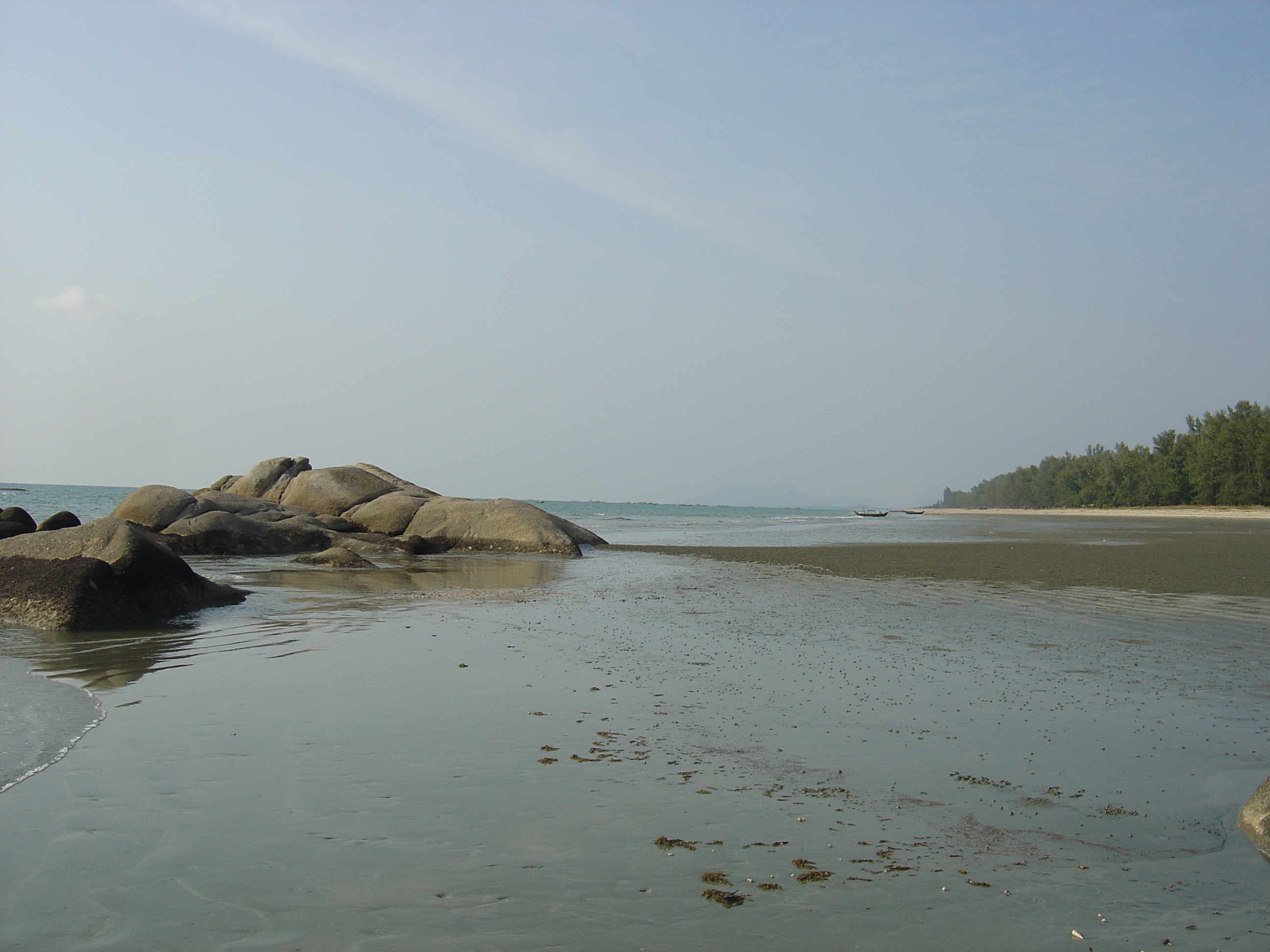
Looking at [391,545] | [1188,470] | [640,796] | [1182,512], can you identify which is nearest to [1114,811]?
[640,796]

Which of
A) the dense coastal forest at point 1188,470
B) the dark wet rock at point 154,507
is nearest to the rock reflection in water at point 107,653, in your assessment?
the dark wet rock at point 154,507

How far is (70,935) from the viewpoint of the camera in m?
3.31

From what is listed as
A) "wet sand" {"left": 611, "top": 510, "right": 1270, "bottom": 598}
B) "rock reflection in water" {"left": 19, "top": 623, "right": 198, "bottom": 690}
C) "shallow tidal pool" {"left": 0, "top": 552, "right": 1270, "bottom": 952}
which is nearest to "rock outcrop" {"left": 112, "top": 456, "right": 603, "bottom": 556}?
"wet sand" {"left": 611, "top": 510, "right": 1270, "bottom": 598}

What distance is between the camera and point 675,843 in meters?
4.25

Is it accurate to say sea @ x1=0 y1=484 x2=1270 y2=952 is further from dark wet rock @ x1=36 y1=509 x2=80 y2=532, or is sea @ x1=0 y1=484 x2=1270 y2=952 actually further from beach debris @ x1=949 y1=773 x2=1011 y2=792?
dark wet rock @ x1=36 y1=509 x2=80 y2=532

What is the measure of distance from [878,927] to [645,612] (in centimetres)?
965

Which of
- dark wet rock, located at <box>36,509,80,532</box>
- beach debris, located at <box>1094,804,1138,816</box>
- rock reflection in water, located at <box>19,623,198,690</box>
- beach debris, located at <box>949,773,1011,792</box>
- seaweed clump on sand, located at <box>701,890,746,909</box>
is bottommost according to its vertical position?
beach debris, located at <box>1094,804,1138,816</box>

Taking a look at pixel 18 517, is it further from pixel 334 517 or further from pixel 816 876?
pixel 816 876

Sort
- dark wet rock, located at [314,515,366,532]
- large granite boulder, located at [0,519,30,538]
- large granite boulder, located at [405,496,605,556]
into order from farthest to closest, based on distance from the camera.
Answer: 1. dark wet rock, located at [314,515,366,532]
2. large granite boulder, located at [405,496,605,556]
3. large granite boulder, located at [0,519,30,538]

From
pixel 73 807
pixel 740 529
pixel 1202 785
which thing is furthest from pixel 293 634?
pixel 740 529

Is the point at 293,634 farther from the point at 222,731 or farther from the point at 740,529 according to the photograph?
the point at 740,529

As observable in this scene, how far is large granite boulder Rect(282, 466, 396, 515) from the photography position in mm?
30203

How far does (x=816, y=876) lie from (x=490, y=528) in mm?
24556

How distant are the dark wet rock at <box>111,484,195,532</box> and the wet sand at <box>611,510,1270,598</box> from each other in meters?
14.0
